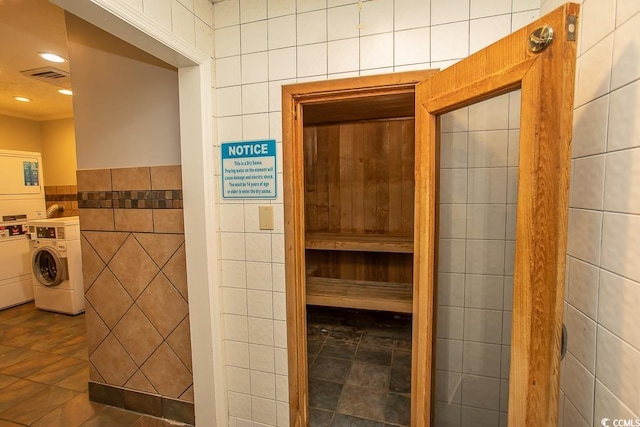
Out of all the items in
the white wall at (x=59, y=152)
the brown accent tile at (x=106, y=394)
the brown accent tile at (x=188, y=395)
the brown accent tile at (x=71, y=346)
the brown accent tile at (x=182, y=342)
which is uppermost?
the white wall at (x=59, y=152)

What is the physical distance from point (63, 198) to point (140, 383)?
4.00 meters

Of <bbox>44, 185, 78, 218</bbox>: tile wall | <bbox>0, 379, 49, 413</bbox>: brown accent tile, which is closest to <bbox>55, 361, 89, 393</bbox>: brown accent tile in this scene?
<bbox>0, 379, 49, 413</bbox>: brown accent tile

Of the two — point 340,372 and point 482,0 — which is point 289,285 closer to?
point 340,372

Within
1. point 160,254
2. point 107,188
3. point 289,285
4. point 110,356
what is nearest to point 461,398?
point 289,285

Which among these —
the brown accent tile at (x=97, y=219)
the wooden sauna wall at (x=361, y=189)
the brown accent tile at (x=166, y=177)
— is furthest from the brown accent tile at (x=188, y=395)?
the wooden sauna wall at (x=361, y=189)

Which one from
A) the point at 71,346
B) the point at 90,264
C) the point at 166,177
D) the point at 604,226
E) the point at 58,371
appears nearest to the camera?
the point at 604,226

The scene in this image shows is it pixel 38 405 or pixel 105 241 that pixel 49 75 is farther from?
pixel 38 405

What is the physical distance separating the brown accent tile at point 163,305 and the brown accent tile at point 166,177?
1.76 ft

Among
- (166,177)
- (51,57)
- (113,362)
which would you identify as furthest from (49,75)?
(113,362)

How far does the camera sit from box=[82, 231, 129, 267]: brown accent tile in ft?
5.98

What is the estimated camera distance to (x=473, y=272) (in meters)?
1.47

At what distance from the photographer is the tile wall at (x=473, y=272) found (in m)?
1.31

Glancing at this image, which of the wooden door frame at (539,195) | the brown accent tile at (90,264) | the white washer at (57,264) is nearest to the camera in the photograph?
the wooden door frame at (539,195)

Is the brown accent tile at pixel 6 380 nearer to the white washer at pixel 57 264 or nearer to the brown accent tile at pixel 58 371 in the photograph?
the brown accent tile at pixel 58 371
